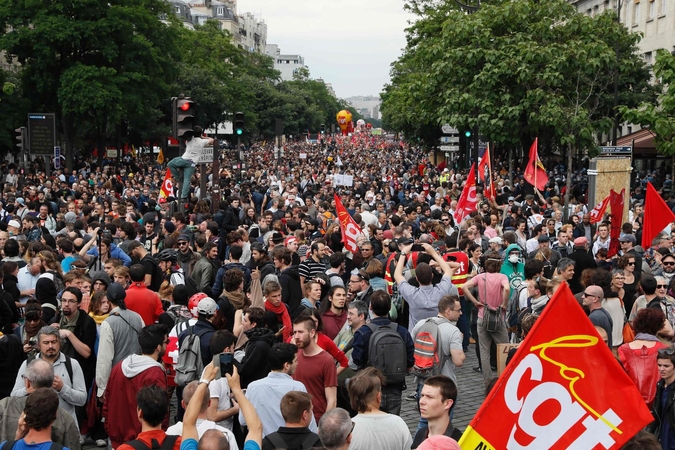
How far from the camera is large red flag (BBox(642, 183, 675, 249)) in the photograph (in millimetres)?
12555

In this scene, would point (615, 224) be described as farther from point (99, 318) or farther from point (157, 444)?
point (157, 444)

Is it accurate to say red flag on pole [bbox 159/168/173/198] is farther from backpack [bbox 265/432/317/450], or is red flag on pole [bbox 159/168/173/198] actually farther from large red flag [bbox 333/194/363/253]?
backpack [bbox 265/432/317/450]

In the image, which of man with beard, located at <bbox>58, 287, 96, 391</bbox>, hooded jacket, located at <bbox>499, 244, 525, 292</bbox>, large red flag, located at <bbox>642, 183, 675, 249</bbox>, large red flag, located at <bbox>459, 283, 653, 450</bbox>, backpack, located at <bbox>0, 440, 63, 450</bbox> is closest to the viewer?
large red flag, located at <bbox>459, 283, 653, 450</bbox>

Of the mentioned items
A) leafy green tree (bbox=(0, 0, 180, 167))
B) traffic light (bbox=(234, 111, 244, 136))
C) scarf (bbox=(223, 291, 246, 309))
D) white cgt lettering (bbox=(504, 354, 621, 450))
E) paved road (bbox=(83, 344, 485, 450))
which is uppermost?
leafy green tree (bbox=(0, 0, 180, 167))

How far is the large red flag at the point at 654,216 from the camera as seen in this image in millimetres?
12555

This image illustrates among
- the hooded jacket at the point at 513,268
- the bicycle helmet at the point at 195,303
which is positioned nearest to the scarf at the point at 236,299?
the bicycle helmet at the point at 195,303

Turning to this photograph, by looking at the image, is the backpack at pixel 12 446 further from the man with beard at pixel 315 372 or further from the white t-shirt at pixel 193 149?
the white t-shirt at pixel 193 149

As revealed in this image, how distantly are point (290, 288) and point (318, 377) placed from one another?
3322mm

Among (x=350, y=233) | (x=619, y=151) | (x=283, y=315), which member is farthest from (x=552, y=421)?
(x=619, y=151)

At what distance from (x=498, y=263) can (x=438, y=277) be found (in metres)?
1.33

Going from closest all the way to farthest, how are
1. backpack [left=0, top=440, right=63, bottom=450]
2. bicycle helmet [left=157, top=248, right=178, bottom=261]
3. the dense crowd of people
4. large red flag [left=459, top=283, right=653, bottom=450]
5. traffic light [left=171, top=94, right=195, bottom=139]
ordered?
1. large red flag [left=459, top=283, right=653, bottom=450]
2. backpack [left=0, top=440, right=63, bottom=450]
3. the dense crowd of people
4. bicycle helmet [left=157, top=248, right=178, bottom=261]
5. traffic light [left=171, top=94, right=195, bottom=139]

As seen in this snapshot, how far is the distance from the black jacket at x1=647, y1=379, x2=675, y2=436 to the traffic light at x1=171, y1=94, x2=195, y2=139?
371 inches

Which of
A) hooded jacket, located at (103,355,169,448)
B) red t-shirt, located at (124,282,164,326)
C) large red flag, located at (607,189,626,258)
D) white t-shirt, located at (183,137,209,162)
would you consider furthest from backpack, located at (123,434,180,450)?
white t-shirt, located at (183,137,209,162)

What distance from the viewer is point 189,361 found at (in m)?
7.09
